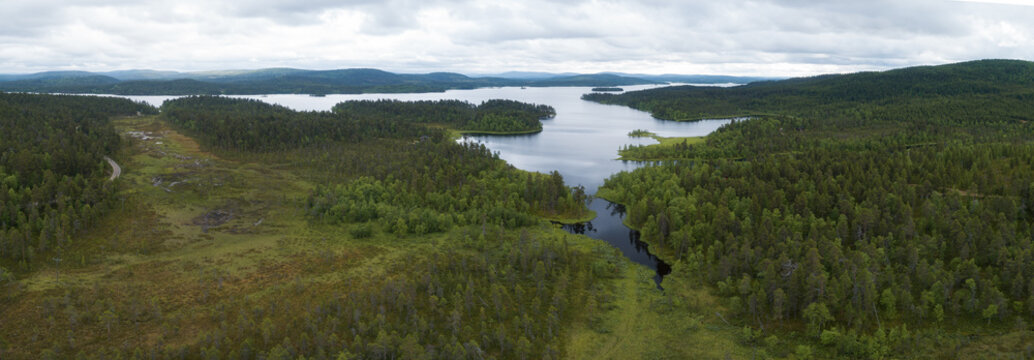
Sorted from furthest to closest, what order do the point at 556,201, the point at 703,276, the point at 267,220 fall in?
the point at 556,201, the point at 267,220, the point at 703,276

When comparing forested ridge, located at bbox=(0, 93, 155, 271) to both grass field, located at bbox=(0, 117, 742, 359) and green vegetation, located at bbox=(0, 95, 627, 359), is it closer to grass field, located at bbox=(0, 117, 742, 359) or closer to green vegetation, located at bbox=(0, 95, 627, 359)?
green vegetation, located at bbox=(0, 95, 627, 359)

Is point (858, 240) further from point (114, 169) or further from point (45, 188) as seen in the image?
point (114, 169)

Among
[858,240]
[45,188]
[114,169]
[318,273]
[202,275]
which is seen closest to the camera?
[202,275]

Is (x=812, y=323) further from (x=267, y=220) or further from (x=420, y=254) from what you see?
(x=267, y=220)

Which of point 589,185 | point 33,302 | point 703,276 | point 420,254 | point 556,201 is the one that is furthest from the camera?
point 589,185

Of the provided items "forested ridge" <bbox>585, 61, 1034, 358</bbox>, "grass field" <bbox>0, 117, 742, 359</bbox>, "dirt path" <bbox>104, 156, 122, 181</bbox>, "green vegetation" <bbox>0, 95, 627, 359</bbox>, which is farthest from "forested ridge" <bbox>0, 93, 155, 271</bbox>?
"forested ridge" <bbox>585, 61, 1034, 358</bbox>

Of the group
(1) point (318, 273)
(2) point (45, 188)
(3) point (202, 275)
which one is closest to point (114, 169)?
(2) point (45, 188)

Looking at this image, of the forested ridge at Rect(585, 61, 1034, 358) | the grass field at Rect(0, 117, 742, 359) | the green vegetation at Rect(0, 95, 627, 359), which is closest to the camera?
the green vegetation at Rect(0, 95, 627, 359)

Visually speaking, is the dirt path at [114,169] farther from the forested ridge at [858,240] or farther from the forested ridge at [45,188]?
the forested ridge at [858,240]

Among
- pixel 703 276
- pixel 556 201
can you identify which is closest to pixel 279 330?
pixel 703 276
